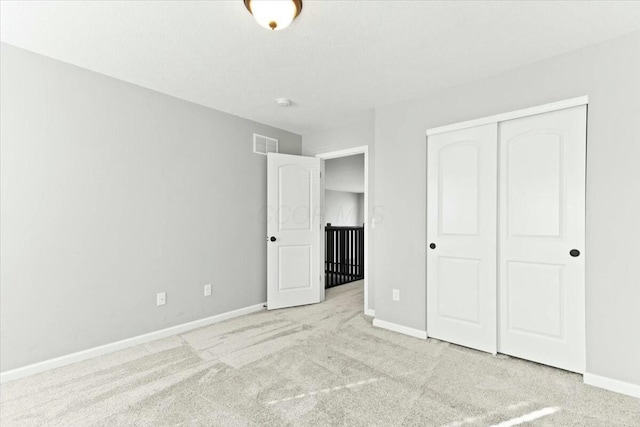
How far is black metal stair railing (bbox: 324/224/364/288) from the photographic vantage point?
19.5 feet

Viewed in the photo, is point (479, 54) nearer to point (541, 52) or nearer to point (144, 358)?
point (541, 52)

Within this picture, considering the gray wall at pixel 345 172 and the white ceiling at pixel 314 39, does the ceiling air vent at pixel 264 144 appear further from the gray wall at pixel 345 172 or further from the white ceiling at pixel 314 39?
the gray wall at pixel 345 172

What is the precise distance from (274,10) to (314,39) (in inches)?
18.9

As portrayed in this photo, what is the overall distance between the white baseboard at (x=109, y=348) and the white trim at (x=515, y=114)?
3035mm

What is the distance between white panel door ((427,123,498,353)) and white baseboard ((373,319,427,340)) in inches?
3.4

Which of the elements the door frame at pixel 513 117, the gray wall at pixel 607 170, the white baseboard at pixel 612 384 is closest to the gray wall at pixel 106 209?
the door frame at pixel 513 117

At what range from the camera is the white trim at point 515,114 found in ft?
7.50

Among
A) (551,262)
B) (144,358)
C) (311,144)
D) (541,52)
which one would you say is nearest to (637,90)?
(541,52)

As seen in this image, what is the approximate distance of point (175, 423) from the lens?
1.77 m

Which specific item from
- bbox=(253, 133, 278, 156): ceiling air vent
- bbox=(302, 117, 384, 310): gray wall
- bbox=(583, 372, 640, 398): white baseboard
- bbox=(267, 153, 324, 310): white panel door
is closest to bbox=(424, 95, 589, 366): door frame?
bbox=(583, 372, 640, 398): white baseboard

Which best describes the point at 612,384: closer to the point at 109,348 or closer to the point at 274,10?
the point at 274,10

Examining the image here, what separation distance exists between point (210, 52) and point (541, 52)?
250 cm

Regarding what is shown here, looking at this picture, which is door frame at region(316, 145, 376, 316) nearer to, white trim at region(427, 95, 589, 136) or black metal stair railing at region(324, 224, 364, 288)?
white trim at region(427, 95, 589, 136)

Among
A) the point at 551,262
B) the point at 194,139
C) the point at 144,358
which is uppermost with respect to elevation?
the point at 194,139
